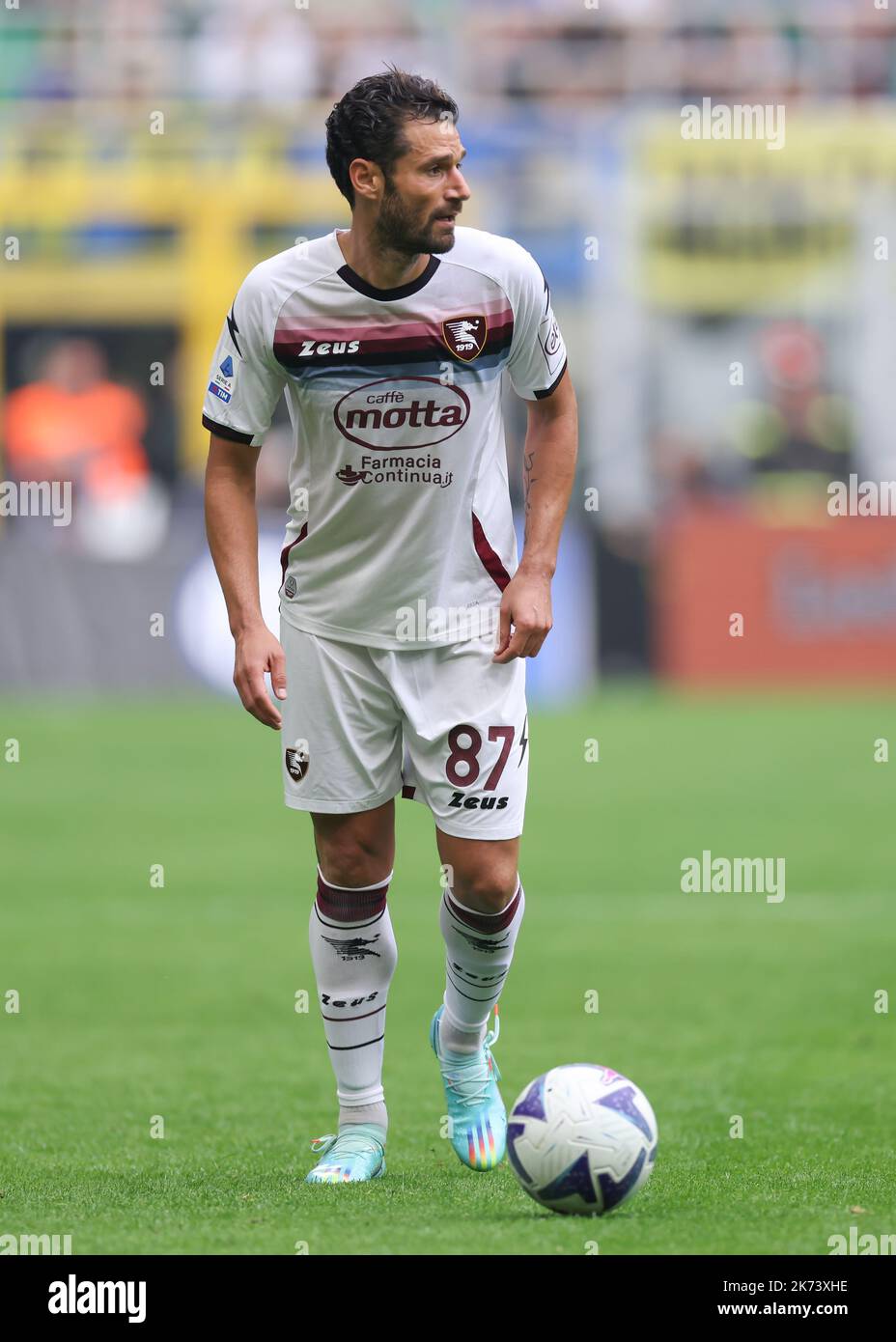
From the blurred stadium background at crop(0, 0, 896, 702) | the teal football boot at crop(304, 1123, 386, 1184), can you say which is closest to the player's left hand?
the teal football boot at crop(304, 1123, 386, 1184)

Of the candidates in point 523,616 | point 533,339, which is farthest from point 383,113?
point 523,616

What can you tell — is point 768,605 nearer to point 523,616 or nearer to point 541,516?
point 541,516

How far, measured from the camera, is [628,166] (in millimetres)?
22734

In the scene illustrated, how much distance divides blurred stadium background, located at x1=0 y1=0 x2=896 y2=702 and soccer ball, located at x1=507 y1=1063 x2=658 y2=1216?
15.0 metres

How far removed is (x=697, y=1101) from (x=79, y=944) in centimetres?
335

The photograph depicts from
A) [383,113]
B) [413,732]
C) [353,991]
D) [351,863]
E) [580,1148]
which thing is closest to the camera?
[580,1148]

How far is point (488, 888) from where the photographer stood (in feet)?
16.0

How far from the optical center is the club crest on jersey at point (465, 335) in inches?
187

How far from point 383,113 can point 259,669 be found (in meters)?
1.22

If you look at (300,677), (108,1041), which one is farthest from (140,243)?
(300,677)

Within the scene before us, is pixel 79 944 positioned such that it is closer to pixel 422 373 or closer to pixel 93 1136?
pixel 93 1136

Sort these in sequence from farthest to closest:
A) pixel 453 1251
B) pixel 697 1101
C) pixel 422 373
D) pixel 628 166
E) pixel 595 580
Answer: pixel 628 166, pixel 595 580, pixel 697 1101, pixel 422 373, pixel 453 1251

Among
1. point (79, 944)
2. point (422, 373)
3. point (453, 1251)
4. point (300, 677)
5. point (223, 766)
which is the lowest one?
point (223, 766)

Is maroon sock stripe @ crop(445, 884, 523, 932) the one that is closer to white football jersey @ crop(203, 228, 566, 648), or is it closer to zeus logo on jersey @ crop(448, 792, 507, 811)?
zeus logo on jersey @ crop(448, 792, 507, 811)
